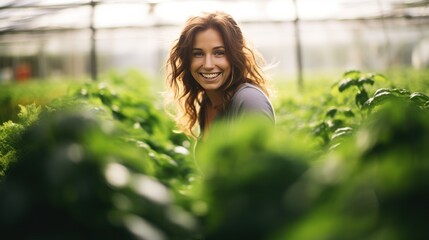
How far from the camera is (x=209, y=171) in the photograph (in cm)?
72

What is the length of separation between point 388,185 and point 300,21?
1223cm

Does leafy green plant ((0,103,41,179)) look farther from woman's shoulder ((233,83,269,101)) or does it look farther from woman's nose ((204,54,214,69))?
woman's nose ((204,54,214,69))

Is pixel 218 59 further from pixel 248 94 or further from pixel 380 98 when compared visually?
pixel 380 98

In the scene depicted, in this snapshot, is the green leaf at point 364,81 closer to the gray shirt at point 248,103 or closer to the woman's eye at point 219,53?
the gray shirt at point 248,103

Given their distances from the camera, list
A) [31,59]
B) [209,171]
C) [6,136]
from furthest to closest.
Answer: [31,59] → [6,136] → [209,171]

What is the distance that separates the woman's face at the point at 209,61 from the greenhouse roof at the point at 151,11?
8655 millimetres

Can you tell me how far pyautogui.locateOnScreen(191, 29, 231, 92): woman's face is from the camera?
283 centimetres

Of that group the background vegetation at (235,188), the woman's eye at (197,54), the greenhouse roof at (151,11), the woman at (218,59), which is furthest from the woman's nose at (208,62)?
the greenhouse roof at (151,11)

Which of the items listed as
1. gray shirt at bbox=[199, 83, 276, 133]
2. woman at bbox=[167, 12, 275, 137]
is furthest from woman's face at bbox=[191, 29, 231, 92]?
gray shirt at bbox=[199, 83, 276, 133]

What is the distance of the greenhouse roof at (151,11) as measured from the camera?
12305 millimetres

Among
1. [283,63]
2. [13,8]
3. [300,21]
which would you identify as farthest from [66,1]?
[283,63]

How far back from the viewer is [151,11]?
12.4 meters

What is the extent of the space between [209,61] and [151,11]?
984cm

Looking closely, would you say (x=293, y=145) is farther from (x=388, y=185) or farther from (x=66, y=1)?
(x=66, y=1)
